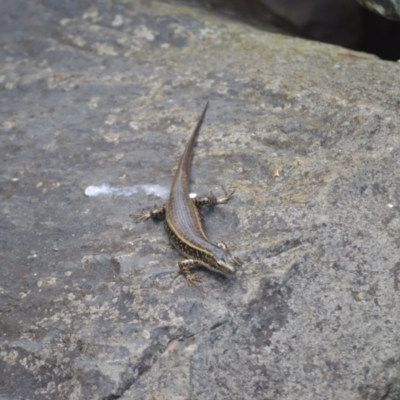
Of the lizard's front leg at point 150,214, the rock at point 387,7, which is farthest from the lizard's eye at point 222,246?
the rock at point 387,7

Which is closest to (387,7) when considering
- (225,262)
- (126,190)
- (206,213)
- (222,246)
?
(206,213)

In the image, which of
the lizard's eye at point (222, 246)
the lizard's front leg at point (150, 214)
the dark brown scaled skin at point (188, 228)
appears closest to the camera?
the dark brown scaled skin at point (188, 228)

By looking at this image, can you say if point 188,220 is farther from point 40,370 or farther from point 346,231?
point 40,370

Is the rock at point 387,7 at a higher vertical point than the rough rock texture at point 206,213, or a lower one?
higher

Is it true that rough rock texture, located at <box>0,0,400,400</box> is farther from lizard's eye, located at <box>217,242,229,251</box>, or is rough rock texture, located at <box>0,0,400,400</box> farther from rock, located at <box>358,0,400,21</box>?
rock, located at <box>358,0,400,21</box>

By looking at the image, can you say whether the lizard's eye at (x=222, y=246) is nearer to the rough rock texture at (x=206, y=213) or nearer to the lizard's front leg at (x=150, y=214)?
the rough rock texture at (x=206, y=213)

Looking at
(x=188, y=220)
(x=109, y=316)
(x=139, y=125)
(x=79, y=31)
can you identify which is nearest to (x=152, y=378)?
(x=109, y=316)

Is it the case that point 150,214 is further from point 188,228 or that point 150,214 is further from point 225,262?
point 225,262

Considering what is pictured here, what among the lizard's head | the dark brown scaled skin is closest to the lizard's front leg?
the dark brown scaled skin
